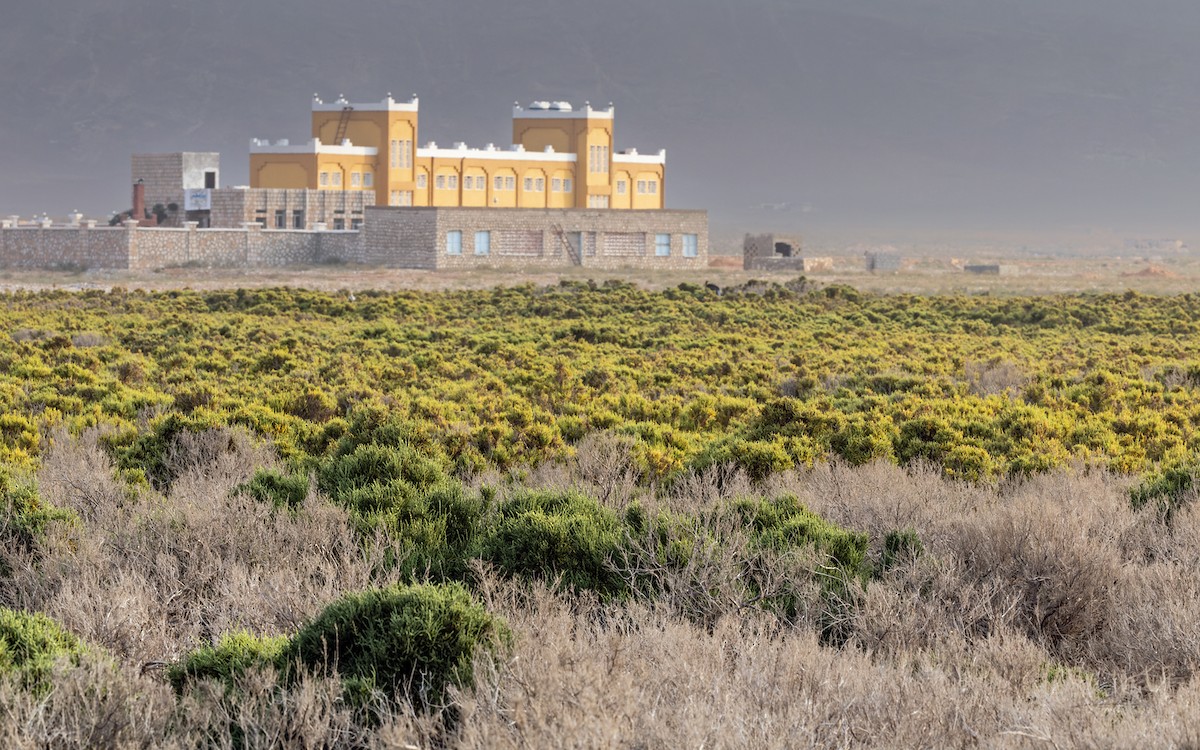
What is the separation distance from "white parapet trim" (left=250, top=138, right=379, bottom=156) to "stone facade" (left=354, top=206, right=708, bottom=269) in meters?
4.45

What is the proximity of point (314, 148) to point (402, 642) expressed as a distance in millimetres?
54141

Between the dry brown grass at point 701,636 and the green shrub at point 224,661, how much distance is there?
0.14 m

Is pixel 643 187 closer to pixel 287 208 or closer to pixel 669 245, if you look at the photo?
pixel 669 245

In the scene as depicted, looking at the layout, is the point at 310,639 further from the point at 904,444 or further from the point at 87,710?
the point at 904,444

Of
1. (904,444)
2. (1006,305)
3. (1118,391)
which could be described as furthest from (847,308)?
(904,444)

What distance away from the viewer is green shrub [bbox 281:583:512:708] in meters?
4.95

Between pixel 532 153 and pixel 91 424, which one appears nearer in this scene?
pixel 91 424

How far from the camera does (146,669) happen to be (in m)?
5.30

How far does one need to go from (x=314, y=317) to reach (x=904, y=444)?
20523mm

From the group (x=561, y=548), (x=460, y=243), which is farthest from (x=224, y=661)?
(x=460, y=243)

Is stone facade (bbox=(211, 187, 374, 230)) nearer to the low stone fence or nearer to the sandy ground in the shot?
the low stone fence

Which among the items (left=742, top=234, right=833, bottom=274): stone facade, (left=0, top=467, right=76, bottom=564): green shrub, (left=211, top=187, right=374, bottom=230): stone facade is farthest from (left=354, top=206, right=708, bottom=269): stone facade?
(left=0, top=467, right=76, bottom=564): green shrub

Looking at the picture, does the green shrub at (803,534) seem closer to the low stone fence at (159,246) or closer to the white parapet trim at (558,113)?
Result: the low stone fence at (159,246)

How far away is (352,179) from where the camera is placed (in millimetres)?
58688
